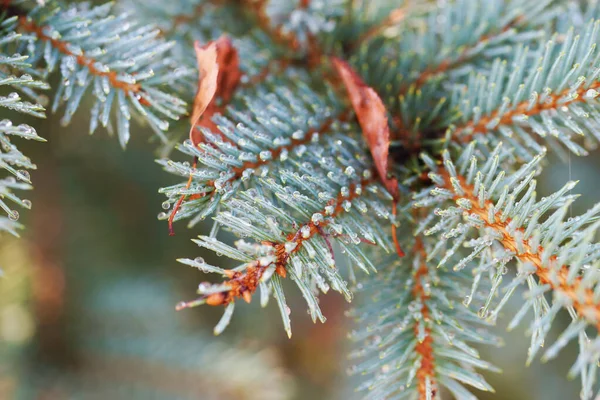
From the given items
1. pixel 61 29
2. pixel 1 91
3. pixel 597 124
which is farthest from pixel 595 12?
pixel 1 91

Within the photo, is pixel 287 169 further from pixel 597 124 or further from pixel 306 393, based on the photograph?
pixel 306 393

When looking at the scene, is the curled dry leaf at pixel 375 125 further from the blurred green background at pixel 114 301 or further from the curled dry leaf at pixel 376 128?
the blurred green background at pixel 114 301

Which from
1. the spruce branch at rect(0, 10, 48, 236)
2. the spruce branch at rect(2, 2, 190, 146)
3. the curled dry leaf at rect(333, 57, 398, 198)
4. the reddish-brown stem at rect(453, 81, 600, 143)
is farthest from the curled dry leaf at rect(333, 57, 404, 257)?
the spruce branch at rect(0, 10, 48, 236)

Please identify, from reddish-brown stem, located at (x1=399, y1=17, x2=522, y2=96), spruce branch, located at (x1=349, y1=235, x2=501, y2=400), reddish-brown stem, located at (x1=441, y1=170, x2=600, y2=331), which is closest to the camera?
reddish-brown stem, located at (x1=441, y1=170, x2=600, y2=331)

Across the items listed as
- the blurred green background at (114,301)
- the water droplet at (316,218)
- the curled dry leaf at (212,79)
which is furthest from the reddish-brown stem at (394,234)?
the blurred green background at (114,301)

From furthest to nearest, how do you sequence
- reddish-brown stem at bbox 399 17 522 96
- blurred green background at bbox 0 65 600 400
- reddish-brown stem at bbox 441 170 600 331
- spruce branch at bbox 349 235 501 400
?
blurred green background at bbox 0 65 600 400 → reddish-brown stem at bbox 399 17 522 96 → spruce branch at bbox 349 235 501 400 → reddish-brown stem at bbox 441 170 600 331

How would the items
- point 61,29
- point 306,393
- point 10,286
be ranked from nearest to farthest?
1. point 61,29
2. point 10,286
3. point 306,393

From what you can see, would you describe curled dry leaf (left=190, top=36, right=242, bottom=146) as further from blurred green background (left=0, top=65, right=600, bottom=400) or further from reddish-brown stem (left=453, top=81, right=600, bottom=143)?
blurred green background (left=0, top=65, right=600, bottom=400)
